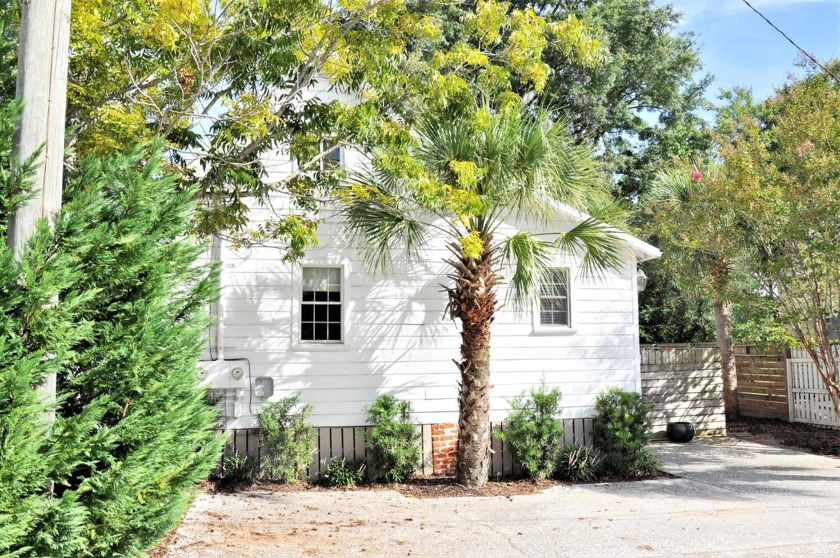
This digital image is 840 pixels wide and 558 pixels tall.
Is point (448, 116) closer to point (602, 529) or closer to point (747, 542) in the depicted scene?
point (602, 529)

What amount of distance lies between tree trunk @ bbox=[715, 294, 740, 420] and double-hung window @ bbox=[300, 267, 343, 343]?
1017cm

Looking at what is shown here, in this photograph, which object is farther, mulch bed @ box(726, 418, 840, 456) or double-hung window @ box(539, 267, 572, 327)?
mulch bed @ box(726, 418, 840, 456)

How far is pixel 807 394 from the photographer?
51.4 ft

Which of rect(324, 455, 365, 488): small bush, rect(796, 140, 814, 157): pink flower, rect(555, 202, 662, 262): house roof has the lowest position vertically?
rect(324, 455, 365, 488): small bush

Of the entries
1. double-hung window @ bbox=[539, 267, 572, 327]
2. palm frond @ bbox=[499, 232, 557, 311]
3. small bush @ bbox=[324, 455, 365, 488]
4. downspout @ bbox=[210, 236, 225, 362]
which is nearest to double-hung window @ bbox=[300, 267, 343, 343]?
downspout @ bbox=[210, 236, 225, 362]

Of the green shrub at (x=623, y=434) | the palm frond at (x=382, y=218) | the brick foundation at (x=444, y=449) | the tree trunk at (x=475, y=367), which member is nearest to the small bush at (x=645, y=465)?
the green shrub at (x=623, y=434)

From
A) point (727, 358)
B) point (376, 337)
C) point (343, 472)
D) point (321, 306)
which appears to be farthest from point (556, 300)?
point (727, 358)

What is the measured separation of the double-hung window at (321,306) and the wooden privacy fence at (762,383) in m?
10.2

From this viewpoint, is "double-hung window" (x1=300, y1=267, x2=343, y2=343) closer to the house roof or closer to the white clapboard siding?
the white clapboard siding

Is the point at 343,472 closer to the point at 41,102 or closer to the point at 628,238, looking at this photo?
the point at 628,238

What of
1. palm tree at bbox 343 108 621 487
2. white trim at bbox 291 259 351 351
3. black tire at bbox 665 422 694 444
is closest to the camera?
palm tree at bbox 343 108 621 487

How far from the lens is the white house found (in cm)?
1055

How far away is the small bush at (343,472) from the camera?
10.3 m

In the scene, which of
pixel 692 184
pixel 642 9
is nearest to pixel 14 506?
pixel 692 184
